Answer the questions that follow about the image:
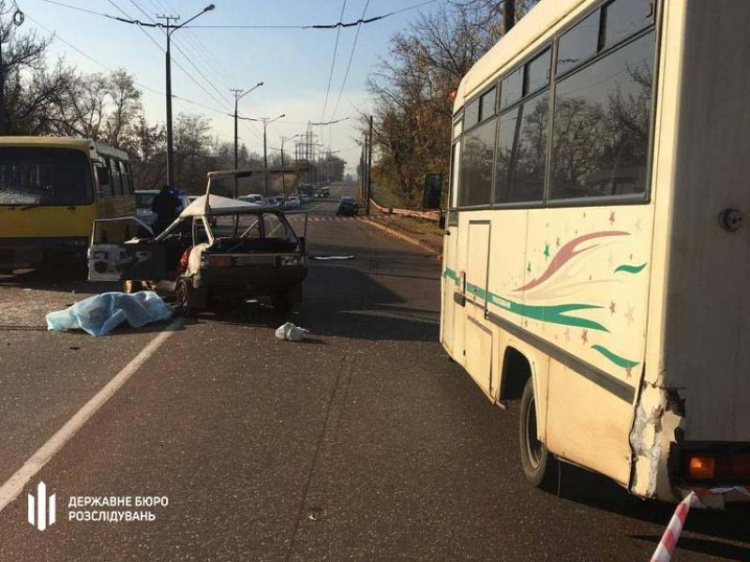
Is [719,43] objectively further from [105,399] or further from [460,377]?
[105,399]

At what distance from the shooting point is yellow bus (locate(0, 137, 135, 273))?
13.4 meters

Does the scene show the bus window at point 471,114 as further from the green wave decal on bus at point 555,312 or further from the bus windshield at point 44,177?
the bus windshield at point 44,177

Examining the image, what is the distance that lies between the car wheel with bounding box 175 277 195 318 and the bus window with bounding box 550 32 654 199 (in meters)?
7.28

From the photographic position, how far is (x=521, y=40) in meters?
4.66

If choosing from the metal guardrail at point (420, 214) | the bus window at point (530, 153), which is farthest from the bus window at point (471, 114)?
the metal guardrail at point (420, 214)

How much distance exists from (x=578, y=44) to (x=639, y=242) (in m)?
1.30

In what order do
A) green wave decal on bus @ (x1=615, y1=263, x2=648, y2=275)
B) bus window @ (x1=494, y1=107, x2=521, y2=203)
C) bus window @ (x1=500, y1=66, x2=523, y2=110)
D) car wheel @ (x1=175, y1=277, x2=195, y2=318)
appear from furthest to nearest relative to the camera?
car wheel @ (x1=175, y1=277, x2=195, y2=318) < bus window @ (x1=494, y1=107, x2=521, y2=203) < bus window @ (x1=500, y1=66, x2=523, y2=110) < green wave decal on bus @ (x1=615, y1=263, x2=648, y2=275)

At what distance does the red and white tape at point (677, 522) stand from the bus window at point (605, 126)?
1.28 meters

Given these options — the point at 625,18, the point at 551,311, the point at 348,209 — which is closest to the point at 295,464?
the point at 551,311

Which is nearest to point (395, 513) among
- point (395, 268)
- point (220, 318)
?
point (220, 318)

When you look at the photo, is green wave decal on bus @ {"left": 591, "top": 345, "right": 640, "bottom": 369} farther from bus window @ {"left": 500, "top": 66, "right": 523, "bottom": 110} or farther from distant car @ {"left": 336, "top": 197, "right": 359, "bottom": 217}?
distant car @ {"left": 336, "top": 197, "right": 359, "bottom": 217}

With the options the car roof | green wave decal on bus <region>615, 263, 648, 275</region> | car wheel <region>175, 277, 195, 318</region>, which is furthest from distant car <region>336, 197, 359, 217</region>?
green wave decal on bus <region>615, 263, 648, 275</region>

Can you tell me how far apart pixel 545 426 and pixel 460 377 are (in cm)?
347

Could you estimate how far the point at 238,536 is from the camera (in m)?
3.77
